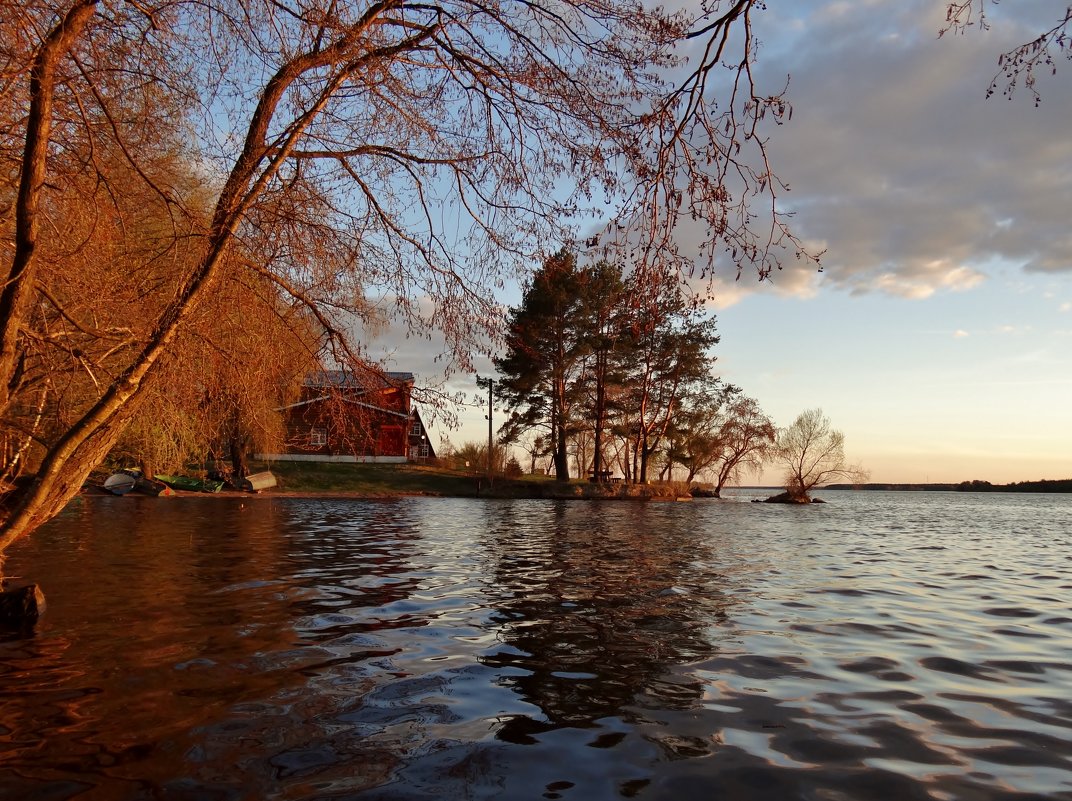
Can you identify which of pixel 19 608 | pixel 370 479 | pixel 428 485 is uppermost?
pixel 370 479

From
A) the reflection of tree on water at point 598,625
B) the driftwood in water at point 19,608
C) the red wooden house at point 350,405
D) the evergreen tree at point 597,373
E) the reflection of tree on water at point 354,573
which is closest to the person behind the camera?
the reflection of tree on water at point 598,625

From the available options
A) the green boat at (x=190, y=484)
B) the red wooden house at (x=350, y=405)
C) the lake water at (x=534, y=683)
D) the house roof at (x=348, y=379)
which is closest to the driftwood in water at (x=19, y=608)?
the lake water at (x=534, y=683)

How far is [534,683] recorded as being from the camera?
5.61 metres

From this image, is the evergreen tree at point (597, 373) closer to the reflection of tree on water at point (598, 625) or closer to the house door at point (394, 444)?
the house door at point (394, 444)

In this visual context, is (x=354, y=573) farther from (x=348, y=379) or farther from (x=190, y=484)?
(x=190, y=484)

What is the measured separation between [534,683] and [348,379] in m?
4.33

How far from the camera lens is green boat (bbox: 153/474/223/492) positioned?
3894 cm

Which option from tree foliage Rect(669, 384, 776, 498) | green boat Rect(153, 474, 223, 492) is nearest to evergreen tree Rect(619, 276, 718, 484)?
tree foliage Rect(669, 384, 776, 498)

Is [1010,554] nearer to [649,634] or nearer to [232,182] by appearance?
[649,634]

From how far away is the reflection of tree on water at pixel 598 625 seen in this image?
5.26 meters

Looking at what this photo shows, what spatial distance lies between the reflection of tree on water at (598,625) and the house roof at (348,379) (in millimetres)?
3108

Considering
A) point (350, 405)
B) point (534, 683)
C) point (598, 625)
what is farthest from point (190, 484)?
point (534, 683)

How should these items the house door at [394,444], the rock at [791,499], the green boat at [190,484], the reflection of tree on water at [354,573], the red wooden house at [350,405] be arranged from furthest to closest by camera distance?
the house door at [394,444], the rock at [791,499], the green boat at [190,484], the red wooden house at [350,405], the reflection of tree on water at [354,573]

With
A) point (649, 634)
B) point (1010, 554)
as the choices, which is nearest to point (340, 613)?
point (649, 634)
